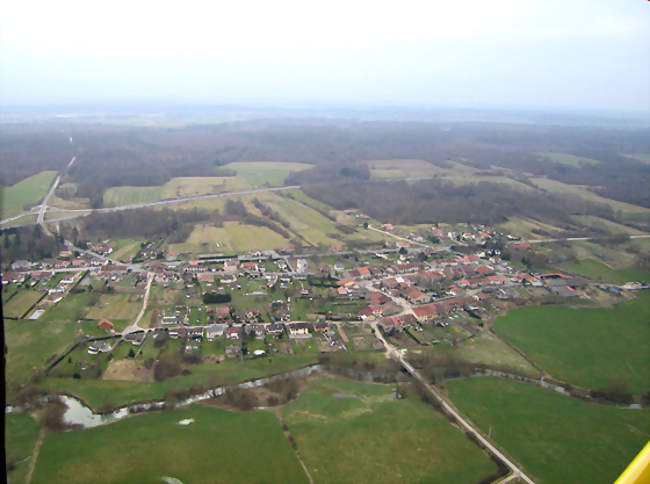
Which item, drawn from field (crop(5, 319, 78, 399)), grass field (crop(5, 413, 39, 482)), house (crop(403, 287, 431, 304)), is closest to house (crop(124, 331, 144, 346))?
field (crop(5, 319, 78, 399))

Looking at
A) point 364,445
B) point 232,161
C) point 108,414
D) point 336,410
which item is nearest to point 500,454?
point 364,445

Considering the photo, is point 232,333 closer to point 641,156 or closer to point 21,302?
point 21,302

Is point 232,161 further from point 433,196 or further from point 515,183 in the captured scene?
point 515,183

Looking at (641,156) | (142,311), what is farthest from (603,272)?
(641,156)

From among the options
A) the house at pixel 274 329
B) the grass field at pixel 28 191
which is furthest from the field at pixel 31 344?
the grass field at pixel 28 191

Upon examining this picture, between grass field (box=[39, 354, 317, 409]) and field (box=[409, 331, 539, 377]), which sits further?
field (box=[409, 331, 539, 377])

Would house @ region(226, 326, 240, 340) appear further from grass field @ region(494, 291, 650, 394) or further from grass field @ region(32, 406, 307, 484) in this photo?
grass field @ region(494, 291, 650, 394)
